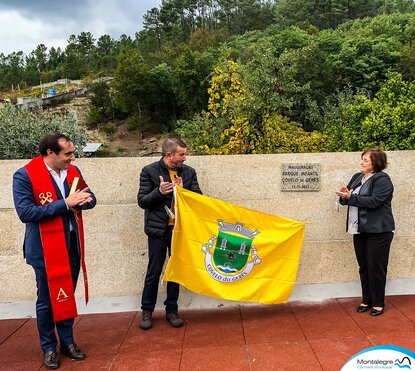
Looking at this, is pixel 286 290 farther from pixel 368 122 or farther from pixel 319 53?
pixel 319 53

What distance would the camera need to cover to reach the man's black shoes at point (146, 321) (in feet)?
11.9

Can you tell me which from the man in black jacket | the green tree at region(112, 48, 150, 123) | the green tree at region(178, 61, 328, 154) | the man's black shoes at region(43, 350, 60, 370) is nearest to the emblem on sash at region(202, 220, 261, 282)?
the man in black jacket

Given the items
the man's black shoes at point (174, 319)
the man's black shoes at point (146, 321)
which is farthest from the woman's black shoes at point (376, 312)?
the man's black shoes at point (146, 321)

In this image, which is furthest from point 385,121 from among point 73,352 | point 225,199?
point 73,352

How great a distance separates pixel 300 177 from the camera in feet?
13.6

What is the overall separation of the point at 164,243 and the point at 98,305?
1.08 m

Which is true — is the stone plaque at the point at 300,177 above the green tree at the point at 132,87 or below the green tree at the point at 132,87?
below

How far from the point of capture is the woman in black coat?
3580mm

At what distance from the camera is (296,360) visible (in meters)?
2.98

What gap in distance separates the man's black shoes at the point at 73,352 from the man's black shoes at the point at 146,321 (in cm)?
62

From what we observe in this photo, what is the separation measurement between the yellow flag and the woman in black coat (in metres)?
0.52

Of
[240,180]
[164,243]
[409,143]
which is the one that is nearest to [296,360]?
[164,243]

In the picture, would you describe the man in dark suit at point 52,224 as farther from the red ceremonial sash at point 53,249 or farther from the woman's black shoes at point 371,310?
the woman's black shoes at point 371,310

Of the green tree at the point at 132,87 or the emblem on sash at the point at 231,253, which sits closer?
the emblem on sash at the point at 231,253
